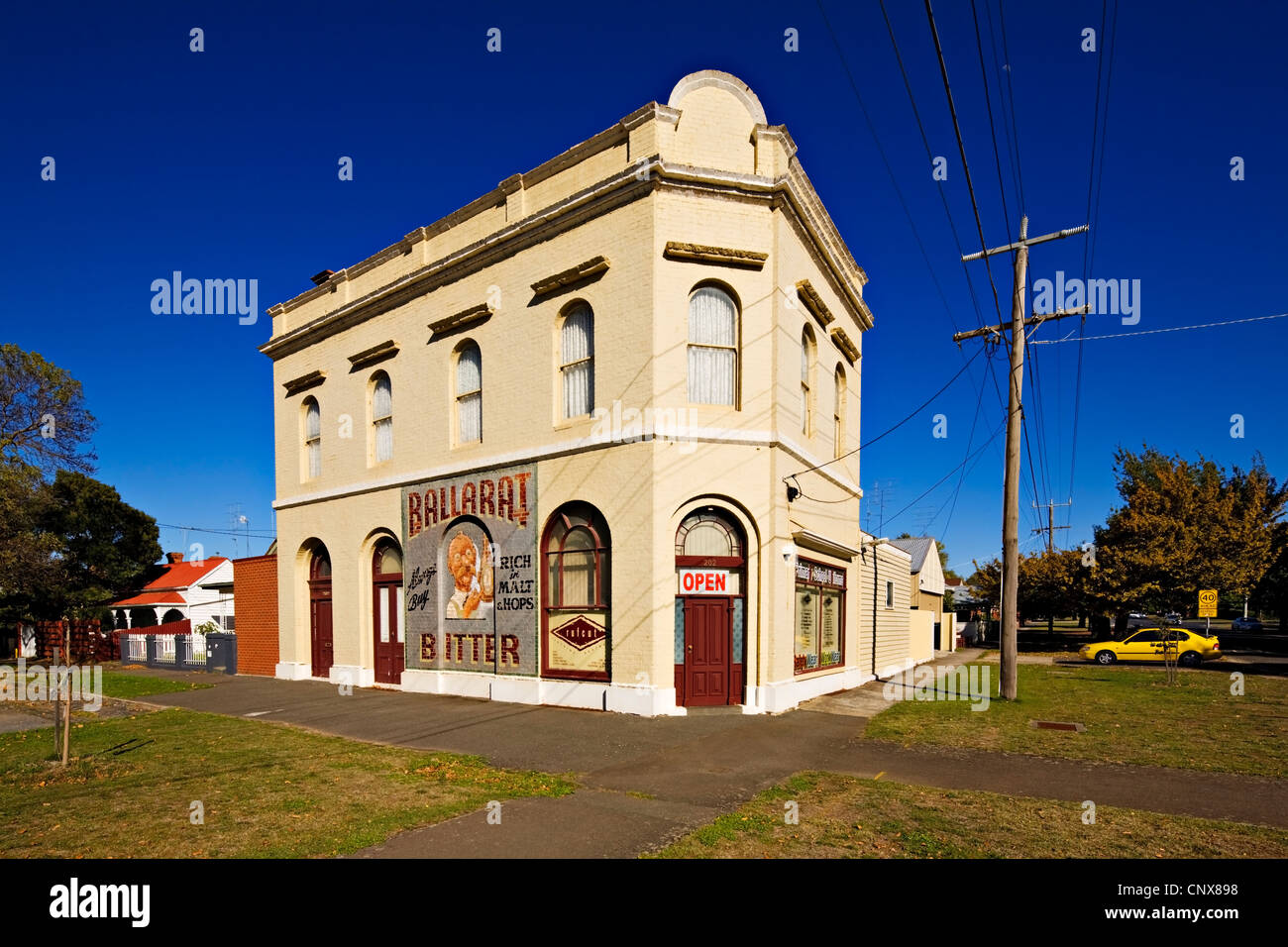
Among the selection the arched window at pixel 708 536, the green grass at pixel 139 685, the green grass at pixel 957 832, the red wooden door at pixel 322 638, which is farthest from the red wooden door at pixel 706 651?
the green grass at pixel 139 685

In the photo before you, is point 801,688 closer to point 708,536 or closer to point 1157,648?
point 708,536

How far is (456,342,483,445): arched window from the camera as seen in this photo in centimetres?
1641

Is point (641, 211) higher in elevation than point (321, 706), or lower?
higher

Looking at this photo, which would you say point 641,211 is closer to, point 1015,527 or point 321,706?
point 1015,527

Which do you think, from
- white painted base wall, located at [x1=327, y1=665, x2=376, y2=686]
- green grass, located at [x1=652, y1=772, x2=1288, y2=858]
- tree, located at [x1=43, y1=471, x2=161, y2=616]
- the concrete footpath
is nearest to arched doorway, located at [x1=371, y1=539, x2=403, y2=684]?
white painted base wall, located at [x1=327, y1=665, x2=376, y2=686]

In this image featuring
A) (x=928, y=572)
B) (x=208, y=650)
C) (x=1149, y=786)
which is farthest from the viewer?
(x=928, y=572)

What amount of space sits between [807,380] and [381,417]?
11343 mm

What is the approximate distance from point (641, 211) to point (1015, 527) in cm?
982

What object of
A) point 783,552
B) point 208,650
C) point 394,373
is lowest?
point 208,650

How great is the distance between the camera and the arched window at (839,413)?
1788 cm

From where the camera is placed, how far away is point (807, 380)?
1592cm
